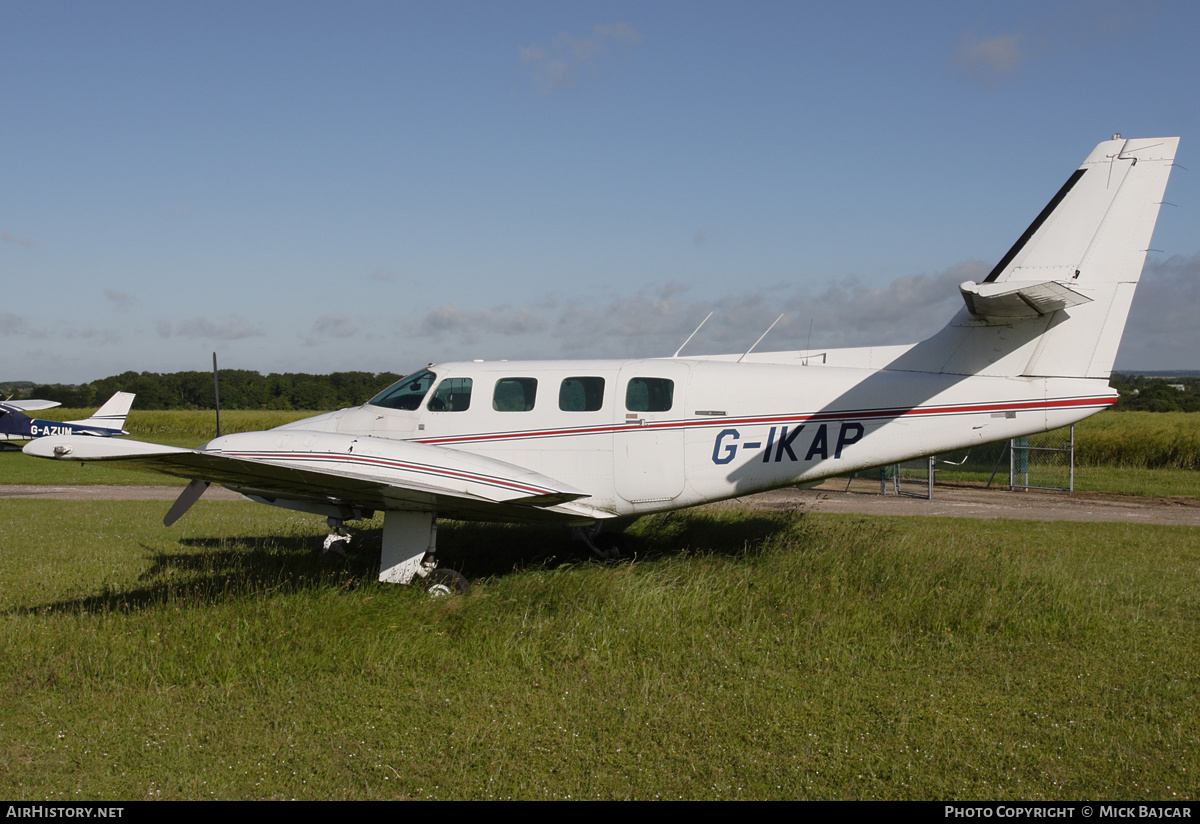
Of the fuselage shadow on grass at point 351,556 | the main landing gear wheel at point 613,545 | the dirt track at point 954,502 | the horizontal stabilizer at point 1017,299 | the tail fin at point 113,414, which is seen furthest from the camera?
the tail fin at point 113,414

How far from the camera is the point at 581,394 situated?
363 inches

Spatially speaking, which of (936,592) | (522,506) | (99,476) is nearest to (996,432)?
(936,592)

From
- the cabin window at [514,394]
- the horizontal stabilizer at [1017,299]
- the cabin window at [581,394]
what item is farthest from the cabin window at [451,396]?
the horizontal stabilizer at [1017,299]

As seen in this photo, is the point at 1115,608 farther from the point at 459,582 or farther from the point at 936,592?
the point at 459,582

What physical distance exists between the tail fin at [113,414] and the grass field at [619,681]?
98.9 ft

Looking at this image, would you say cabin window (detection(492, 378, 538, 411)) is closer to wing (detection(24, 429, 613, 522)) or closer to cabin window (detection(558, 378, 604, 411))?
cabin window (detection(558, 378, 604, 411))

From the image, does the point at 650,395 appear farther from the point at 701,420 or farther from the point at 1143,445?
the point at 1143,445

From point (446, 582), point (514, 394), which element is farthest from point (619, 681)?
point (514, 394)

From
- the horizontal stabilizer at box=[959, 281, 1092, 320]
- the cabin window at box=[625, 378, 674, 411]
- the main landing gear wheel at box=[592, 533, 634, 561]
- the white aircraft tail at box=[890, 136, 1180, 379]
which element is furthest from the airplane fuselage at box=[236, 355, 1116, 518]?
the main landing gear wheel at box=[592, 533, 634, 561]

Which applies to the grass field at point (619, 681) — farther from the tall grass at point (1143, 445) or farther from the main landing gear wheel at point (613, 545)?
the tall grass at point (1143, 445)

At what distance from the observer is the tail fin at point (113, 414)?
1414 inches

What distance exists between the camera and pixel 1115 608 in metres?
8.20

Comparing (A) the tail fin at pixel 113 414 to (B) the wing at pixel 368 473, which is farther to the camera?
(A) the tail fin at pixel 113 414
